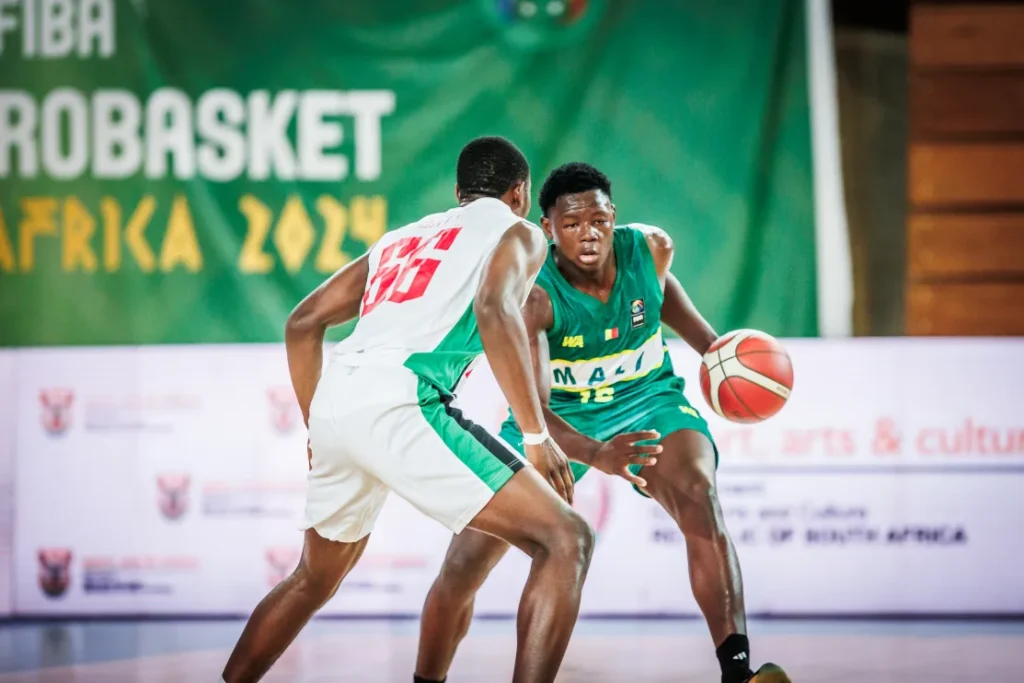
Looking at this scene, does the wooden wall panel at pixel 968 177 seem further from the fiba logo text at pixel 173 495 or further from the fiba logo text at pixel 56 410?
the fiba logo text at pixel 56 410

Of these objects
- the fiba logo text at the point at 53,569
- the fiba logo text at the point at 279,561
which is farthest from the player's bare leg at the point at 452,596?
the fiba logo text at the point at 53,569

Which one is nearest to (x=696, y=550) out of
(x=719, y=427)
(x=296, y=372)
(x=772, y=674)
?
(x=772, y=674)

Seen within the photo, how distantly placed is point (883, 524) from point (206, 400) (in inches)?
141

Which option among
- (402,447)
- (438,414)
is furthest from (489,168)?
(402,447)

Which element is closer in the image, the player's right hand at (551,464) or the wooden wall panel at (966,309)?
the player's right hand at (551,464)

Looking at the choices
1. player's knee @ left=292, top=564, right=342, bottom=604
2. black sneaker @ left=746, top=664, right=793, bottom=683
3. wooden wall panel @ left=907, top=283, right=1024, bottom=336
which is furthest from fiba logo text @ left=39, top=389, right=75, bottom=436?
wooden wall panel @ left=907, top=283, right=1024, bottom=336

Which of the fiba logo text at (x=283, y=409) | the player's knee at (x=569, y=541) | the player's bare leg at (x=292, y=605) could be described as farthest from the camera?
the fiba logo text at (x=283, y=409)

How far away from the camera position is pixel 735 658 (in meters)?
4.05

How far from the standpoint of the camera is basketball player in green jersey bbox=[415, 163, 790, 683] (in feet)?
13.7

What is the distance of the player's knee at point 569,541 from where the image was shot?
340 cm

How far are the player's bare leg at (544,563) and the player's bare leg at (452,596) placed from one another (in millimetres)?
861

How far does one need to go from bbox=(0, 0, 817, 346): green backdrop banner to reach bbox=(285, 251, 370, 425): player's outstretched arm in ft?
9.38

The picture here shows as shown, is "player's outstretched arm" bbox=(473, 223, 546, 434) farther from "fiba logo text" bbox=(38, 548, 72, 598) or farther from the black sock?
"fiba logo text" bbox=(38, 548, 72, 598)

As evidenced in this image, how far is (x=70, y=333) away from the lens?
22.8 feet
